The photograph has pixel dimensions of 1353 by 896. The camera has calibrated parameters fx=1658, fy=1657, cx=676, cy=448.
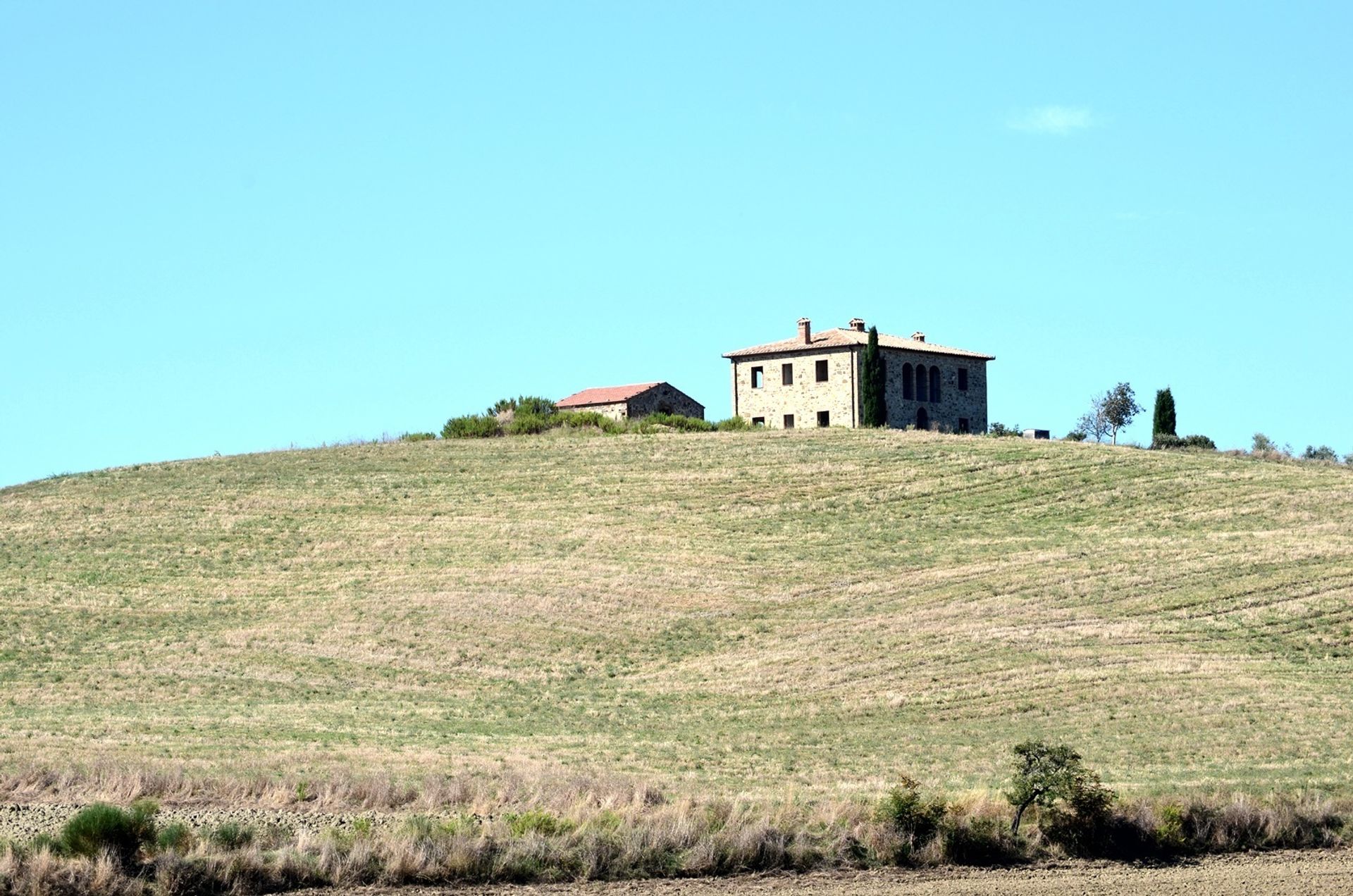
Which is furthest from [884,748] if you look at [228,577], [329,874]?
Result: [228,577]

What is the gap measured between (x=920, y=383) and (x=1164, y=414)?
1150 centimetres

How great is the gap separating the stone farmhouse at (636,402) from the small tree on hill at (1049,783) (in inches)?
2424

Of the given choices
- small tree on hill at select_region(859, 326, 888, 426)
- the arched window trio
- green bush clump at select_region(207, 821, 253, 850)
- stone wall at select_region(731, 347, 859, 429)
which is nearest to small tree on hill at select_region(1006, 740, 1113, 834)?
green bush clump at select_region(207, 821, 253, 850)

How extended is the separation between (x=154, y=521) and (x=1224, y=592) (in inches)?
1395

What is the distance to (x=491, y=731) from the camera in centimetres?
3266

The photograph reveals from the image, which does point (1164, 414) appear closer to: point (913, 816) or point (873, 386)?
point (873, 386)

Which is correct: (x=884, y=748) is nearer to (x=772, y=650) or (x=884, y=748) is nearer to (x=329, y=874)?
(x=772, y=650)

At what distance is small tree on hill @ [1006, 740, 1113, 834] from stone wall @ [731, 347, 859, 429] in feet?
189

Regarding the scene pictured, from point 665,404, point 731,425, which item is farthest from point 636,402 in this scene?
point 731,425

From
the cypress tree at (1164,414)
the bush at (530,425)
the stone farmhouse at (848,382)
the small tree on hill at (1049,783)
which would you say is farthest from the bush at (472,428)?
the small tree on hill at (1049,783)

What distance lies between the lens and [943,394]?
8175cm

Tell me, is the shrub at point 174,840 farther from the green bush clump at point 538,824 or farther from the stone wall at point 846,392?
the stone wall at point 846,392

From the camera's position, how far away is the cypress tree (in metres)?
76.7

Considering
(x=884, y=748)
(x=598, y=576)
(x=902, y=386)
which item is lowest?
(x=884, y=748)
